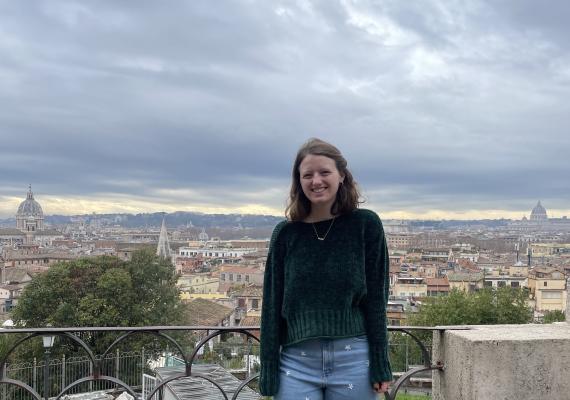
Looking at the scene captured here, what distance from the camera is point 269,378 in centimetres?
217

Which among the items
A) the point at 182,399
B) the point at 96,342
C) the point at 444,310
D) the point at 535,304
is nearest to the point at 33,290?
the point at 96,342

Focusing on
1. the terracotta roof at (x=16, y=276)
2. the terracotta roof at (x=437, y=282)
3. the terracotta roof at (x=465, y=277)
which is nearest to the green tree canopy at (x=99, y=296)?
the terracotta roof at (x=16, y=276)

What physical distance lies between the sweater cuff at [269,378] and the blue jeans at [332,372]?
0.17ft

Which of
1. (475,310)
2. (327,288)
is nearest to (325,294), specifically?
(327,288)

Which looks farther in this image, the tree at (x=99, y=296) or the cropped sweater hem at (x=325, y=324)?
the tree at (x=99, y=296)

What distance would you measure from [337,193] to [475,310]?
2618 cm

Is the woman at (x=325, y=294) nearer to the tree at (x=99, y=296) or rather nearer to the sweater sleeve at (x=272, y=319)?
the sweater sleeve at (x=272, y=319)

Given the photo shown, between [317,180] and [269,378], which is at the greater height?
[317,180]

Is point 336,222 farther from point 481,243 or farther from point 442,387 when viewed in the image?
point 481,243

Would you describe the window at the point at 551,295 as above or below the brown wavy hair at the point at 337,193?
below

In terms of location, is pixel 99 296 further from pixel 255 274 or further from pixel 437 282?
pixel 255 274

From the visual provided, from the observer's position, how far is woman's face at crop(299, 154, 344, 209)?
218 centimetres

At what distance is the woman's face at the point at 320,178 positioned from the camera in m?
2.18

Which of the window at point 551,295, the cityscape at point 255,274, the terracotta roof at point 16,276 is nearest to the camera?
the cityscape at point 255,274
